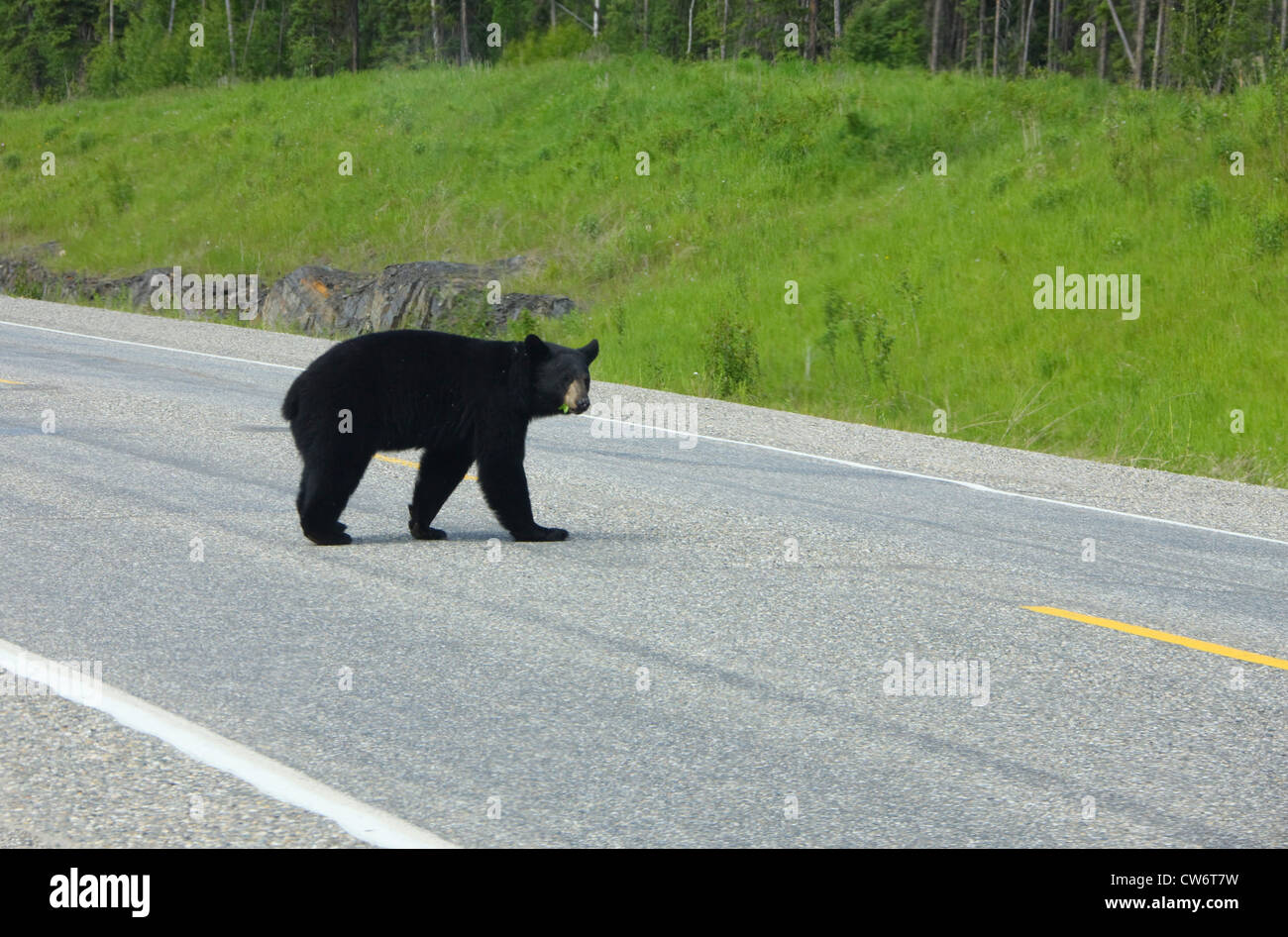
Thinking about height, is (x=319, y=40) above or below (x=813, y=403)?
above

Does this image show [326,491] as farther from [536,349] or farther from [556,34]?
[556,34]

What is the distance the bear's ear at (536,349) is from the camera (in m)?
7.23

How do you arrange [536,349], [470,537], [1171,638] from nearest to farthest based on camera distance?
1. [1171,638]
2. [536,349]
3. [470,537]

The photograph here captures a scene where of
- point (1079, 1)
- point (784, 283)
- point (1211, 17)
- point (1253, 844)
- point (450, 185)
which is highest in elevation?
point (1079, 1)

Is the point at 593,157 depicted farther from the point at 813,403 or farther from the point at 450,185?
the point at 813,403

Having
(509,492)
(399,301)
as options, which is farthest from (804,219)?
(509,492)

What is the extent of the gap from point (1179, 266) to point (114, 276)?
19.8 m

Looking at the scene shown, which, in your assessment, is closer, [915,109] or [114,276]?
[915,109]

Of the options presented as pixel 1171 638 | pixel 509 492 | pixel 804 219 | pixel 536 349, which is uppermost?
pixel 804 219

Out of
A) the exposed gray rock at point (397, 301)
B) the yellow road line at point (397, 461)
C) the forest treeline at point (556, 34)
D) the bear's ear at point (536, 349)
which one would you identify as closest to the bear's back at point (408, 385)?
the bear's ear at point (536, 349)

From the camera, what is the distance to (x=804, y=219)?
22625mm

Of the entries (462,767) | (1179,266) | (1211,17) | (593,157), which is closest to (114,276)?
(593,157)

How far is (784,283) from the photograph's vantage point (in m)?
20.2

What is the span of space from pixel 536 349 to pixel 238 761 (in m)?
3.50
